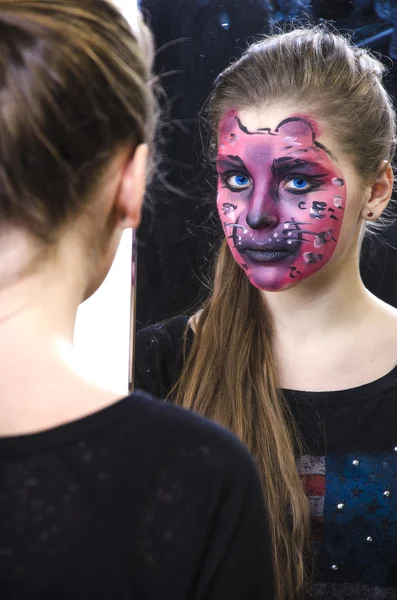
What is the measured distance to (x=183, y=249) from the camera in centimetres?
136

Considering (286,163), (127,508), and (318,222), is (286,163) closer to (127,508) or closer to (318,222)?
(318,222)

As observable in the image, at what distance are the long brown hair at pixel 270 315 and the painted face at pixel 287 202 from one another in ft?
0.15

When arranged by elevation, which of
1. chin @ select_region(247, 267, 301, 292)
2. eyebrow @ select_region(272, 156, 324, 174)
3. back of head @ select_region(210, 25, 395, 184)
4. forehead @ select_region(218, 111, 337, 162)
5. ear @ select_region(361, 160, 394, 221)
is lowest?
chin @ select_region(247, 267, 301, 292)

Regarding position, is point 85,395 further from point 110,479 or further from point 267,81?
point 267,81

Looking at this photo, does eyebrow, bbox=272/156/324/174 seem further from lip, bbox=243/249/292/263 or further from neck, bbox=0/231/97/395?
neck, bbox=0/231/97/395

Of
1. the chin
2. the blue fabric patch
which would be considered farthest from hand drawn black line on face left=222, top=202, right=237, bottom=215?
the blue fabric patch

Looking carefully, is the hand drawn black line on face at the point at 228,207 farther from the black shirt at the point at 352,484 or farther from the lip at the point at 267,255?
the black shirt at the point at 352,484

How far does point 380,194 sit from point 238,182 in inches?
8.7

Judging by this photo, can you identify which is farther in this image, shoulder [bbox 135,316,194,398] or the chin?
shoulder [bbox 135,316,194,398]

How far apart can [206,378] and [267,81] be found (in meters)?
0.46

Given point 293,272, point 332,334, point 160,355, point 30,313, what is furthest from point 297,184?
point 30,313

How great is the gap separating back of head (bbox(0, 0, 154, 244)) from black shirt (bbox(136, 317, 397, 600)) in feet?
2.32

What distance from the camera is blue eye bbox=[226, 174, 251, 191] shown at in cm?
117

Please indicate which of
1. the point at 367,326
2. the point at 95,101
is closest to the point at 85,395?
Answer: the point at 95,101
